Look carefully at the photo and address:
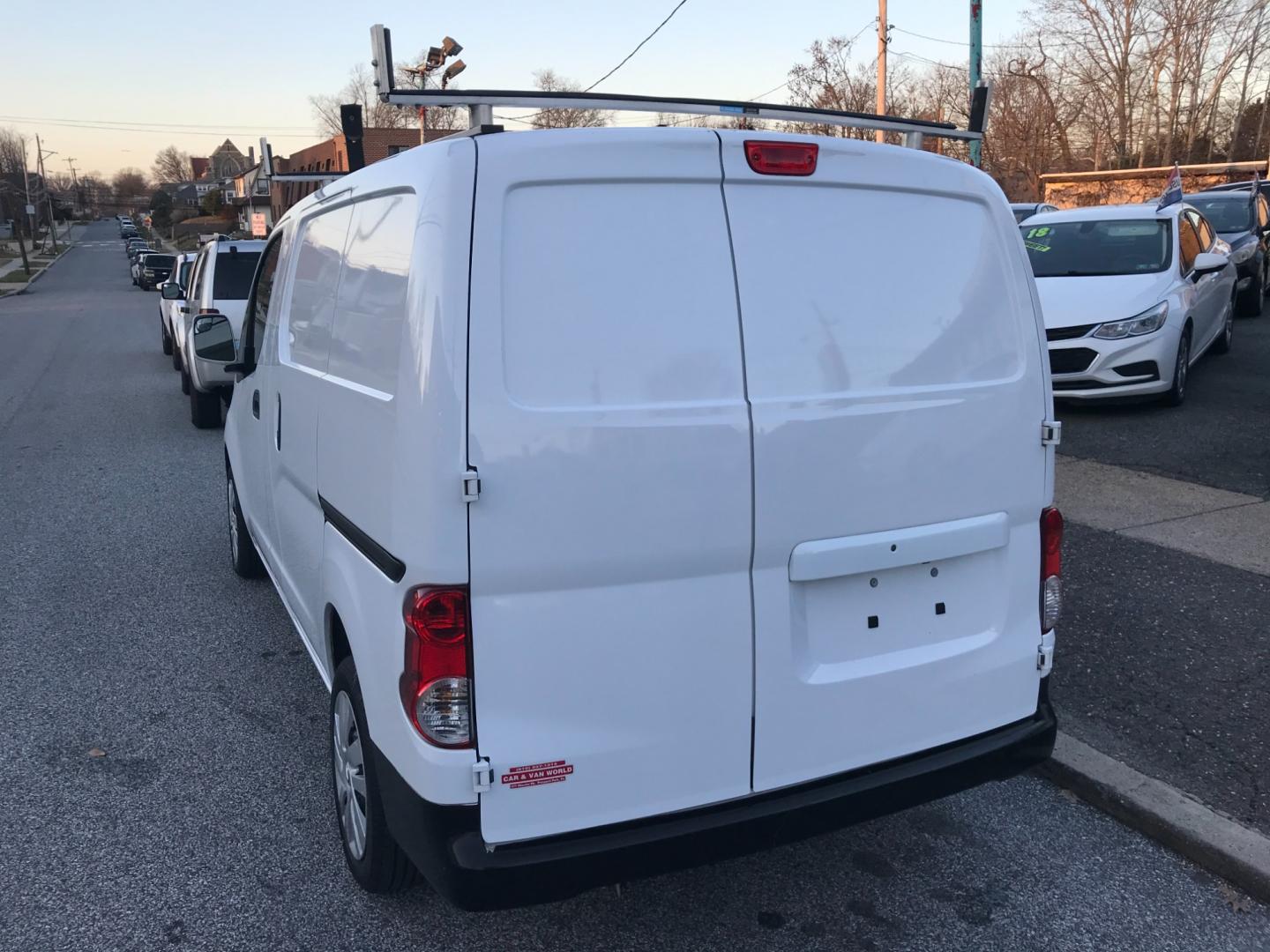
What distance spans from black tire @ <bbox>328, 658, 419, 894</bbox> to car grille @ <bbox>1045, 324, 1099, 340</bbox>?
310 inches

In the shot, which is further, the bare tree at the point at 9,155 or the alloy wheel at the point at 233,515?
the bare tree at the point at 9,155

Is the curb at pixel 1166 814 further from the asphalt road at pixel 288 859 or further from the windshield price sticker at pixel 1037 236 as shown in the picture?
the windshield price sticker at pixel 1037 236

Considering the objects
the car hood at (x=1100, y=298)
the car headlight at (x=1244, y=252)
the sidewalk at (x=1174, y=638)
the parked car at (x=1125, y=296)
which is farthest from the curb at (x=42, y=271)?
the sidewalk at (x=1174, y=638)

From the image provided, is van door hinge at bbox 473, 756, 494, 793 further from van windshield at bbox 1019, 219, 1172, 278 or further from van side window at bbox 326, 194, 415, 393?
van windshield at bbox 1019, 219, 1172, 278

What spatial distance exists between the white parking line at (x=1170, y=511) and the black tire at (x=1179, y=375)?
2.17 meters

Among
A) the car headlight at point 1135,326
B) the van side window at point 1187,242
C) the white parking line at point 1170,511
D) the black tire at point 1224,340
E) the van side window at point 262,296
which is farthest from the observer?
the black tire at point 1224,340

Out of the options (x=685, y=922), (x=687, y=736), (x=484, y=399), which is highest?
(x=484, y=399)

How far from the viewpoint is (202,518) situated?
7535 millimetres

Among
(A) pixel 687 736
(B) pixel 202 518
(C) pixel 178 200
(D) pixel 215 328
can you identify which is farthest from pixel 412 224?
(C) pixel 178 200

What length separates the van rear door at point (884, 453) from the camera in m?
2.57

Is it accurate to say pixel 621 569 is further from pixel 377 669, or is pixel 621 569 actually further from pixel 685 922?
pixel 685 922

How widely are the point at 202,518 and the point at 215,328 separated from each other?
302 cm

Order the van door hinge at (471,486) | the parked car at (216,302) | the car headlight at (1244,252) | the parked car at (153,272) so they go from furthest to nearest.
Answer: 1. the parked car at (153,272)
2. the car headlight at (1244,252)
3. the parked car at (216,302)
4. the van door hinge at (471,486)

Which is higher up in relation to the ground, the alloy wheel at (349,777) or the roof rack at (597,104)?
the roof rack at (597,104)
